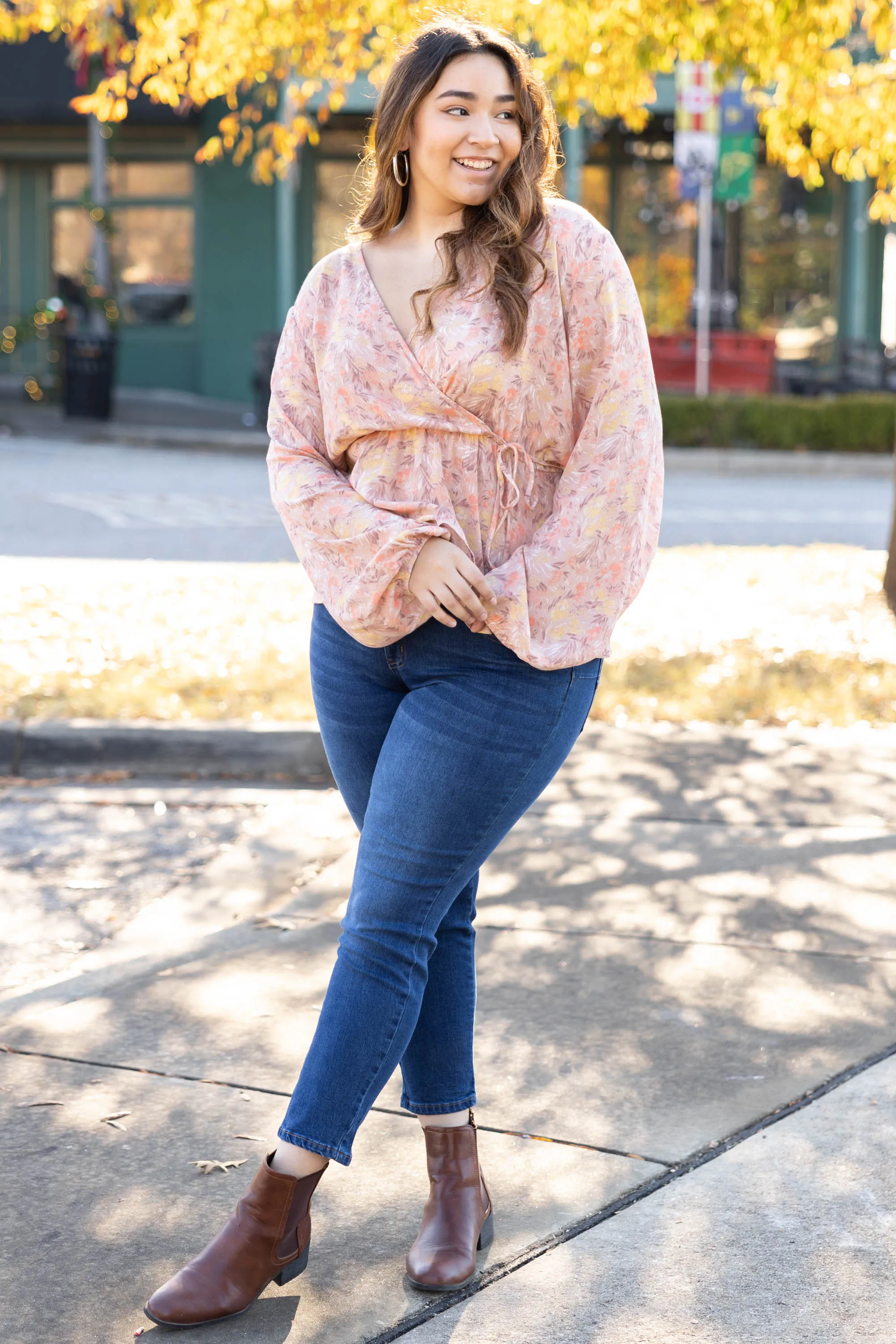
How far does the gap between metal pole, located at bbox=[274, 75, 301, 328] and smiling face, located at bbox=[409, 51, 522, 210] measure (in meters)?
18.8

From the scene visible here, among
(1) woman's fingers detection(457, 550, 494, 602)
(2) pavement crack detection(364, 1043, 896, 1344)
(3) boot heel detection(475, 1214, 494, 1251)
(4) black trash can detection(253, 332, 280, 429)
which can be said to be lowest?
(2) pavement crack detection(364, 1043, 896, 1344)

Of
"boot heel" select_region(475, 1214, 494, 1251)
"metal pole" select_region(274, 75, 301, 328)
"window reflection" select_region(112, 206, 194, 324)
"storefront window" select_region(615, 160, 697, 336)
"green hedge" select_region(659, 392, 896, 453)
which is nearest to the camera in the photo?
"boot heel" select_region(475, 1214, 494, 1251)

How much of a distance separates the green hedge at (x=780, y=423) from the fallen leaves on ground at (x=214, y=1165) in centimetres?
1660

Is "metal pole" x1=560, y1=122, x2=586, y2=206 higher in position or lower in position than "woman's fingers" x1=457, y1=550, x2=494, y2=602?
higher

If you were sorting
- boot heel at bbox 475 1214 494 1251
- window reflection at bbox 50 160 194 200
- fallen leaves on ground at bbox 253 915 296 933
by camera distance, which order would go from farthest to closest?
window reflection at bbox 50 160 194 200 < fallen leaves on ground at bbox 253 915 296 933 < boot heel at bbox 475 1214 494 1251

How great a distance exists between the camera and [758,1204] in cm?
296

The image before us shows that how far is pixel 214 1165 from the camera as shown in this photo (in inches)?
122

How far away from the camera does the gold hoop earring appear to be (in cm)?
273

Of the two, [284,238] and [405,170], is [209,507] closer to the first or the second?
[284,238]

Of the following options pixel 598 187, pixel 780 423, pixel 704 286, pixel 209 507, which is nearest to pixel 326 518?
pixel 209 507

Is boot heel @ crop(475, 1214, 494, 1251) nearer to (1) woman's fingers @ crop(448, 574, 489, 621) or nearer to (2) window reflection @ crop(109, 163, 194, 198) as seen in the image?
(1) woman's fingers @ crop(448, 574, 489, 621)

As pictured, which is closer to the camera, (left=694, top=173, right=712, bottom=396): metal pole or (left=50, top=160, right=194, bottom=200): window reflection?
(left=694, top=173, right=712, bottom=396): metal pole

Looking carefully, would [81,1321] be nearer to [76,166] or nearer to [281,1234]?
[281,1234]

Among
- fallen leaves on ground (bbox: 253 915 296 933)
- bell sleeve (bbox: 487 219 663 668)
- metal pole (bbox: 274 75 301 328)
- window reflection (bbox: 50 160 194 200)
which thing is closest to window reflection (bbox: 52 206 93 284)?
window reflection (bbox: 50 160 194 200)
